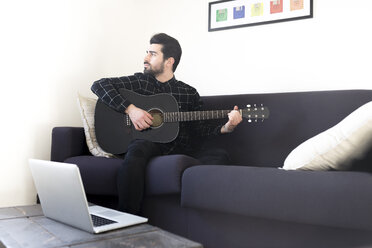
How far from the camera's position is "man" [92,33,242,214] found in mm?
2038

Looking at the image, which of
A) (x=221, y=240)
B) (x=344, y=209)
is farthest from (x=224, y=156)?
(x=344, y=209)

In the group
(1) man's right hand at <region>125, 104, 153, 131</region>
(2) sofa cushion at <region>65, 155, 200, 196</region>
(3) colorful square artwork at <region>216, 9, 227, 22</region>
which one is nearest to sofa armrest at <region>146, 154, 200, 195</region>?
(2) sofa cushion at <region>65, 155, 200, 196</region>

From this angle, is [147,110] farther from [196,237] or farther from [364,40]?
[364,40]

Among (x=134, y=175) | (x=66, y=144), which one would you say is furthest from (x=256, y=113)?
(x=66, y=144)

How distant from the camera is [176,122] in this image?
2.22 metres

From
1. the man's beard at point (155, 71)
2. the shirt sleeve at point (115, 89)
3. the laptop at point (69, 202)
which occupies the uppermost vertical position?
the man's beard at point (155, 71)

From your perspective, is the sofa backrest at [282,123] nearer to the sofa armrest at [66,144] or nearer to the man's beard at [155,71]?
the man's beard at [155,71]

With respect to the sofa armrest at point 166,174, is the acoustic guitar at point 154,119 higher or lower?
higher

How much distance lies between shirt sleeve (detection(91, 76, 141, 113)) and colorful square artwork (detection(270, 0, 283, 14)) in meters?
1.08

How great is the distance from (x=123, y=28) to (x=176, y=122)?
142 cm

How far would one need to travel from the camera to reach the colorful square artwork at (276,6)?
2.67 meters

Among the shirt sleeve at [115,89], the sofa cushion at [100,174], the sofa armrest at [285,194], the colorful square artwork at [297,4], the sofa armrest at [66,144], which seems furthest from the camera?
the colorful square artwork at [297,4]

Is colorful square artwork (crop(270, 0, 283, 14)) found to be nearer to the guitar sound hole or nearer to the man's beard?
the man's beard

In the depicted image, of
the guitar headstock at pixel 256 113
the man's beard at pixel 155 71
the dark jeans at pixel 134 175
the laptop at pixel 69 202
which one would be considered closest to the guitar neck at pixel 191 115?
the guitar headstock at pixel 256 113
